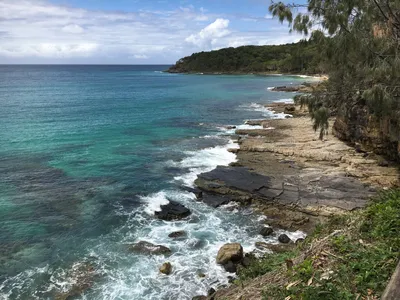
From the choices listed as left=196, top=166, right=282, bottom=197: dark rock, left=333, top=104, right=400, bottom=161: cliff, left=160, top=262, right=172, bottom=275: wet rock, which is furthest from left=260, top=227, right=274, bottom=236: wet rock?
left=333, top=104, right=400, bottom=161: cliff

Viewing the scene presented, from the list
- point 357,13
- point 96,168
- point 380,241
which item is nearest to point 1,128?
point 96,168

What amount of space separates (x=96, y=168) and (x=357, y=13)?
23.0 m

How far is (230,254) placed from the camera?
15773 mm

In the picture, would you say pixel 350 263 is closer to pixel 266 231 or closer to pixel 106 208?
pixel 266 231

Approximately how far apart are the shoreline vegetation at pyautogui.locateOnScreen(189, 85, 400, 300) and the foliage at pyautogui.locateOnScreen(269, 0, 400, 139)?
3857 millimetres

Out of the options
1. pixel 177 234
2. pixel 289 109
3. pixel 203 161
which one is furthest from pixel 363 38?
pixel 289 109

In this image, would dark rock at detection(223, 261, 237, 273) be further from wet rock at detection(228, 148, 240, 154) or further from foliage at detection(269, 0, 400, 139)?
wet rock at detection(228, 148, 240, 154)

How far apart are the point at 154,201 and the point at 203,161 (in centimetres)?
886

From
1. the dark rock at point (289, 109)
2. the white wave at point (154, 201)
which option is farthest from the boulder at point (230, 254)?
the dark rock at point (289, 109)

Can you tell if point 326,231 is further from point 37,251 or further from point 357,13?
point 37,251

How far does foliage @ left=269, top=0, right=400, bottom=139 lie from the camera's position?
12.4 meters

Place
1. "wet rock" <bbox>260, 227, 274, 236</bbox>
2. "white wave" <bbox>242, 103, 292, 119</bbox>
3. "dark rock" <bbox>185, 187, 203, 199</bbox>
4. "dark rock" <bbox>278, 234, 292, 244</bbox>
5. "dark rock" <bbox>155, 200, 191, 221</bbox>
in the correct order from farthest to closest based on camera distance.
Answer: "white wave" <bbox>242, 103, 292, 119</bbox>, "dark rock" <bbox>185, 187, 203, 199</bbox>, "dark rock" <bbox>155, 200, 191, 221</bbox>, "wet rock" <bbox>260, 227, 274, 236</bbox>, "dark rock" <bbox>278, 234, 292, 244</bbox>

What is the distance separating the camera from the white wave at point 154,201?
21688mm

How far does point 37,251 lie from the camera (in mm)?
16969
